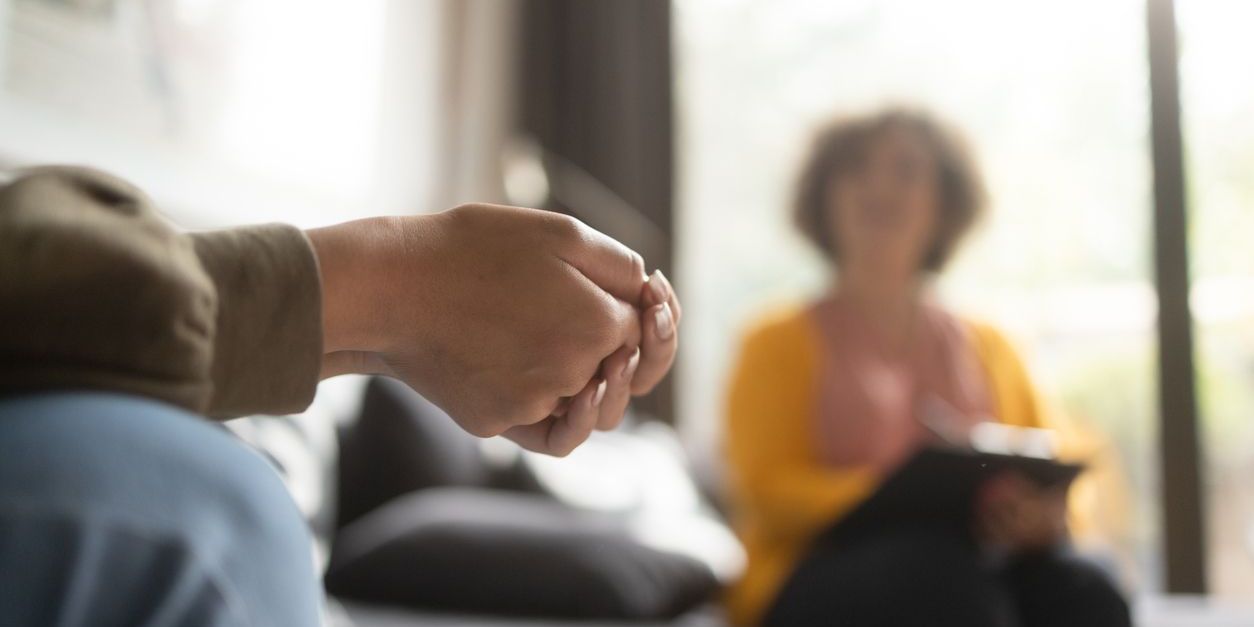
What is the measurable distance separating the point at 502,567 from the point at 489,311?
3.01 ft

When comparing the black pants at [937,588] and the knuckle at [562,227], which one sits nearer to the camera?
the knuckle at [562,227]

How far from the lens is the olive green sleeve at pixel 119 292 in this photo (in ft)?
1.28

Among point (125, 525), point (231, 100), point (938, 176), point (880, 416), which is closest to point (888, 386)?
point (880, 416)

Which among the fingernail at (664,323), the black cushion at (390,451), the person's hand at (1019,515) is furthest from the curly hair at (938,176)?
the fingernail at (664,323)

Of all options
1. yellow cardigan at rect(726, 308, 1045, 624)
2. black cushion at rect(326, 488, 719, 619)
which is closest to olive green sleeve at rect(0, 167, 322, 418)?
black cushion at rect(326, 488, 719, 619)

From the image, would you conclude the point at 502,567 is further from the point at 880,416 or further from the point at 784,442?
the point at 880,416

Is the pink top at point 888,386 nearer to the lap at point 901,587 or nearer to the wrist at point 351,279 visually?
the lap at point 901,587

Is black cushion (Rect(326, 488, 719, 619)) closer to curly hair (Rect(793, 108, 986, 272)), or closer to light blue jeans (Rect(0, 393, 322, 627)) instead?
curly hair (Rect(793, 108, 986, 272))

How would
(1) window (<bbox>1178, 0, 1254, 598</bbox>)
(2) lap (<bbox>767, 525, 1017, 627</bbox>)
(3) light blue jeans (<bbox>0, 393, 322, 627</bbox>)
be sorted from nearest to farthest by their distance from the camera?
1. (3) light blue jeans (<bbox>0, 393, 322, 627</bbox>)
2. (2) lap (<bbox>767, 525, 1017, 627</bbox>)
3. (1) window (<bbox>1178, 0, 1254, 598</bbox>)

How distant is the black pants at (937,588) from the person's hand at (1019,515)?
0.03 meters

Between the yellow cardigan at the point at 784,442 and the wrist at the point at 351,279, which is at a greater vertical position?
the wrist at the point at 351,279

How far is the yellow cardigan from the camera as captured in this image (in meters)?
1.68

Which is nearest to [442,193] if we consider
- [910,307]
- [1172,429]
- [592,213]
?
[592,213]

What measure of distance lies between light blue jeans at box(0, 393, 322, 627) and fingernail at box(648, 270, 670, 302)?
316mm
